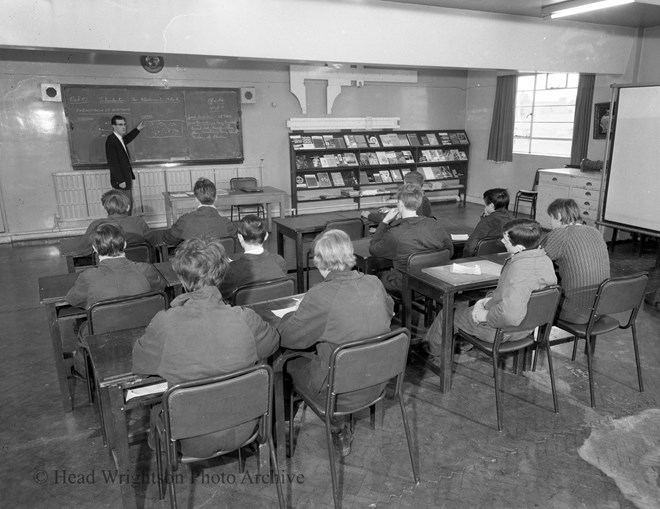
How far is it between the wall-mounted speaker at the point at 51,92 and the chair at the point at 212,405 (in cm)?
677

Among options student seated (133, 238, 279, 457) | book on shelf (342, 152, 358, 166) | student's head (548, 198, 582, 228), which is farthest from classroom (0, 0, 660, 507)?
student's head (548, 198, 582, 228)

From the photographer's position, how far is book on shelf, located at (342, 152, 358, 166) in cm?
919

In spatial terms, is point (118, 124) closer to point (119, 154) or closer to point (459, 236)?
point (119, 154)

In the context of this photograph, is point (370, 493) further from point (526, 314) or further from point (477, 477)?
point (526, 314)

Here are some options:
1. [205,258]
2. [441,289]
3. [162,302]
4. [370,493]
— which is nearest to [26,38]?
[162,302]

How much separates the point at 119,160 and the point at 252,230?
4.85m

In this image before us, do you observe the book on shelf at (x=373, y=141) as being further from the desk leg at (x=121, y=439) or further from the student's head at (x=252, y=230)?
the desk leg at (x=121, y=439)

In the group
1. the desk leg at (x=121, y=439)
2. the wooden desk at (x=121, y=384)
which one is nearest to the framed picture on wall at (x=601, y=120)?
the wooden desk at (x=121, y=384)

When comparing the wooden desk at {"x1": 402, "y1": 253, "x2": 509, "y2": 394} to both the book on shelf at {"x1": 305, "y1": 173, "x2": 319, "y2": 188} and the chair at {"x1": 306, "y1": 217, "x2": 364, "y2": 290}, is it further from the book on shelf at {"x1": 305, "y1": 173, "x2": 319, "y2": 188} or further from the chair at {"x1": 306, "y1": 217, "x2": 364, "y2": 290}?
the book on shelf at {"x1": 305, "y1": 173, "x2": 319, "y2": 188}

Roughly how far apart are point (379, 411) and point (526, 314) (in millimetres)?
971

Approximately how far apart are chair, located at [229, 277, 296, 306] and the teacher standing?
4911 millimetres

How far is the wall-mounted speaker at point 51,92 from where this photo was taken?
7.12 meters

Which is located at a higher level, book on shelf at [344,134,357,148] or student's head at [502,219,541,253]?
book on shelf at [344,134,357,148]

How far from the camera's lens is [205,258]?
214 centimetres
